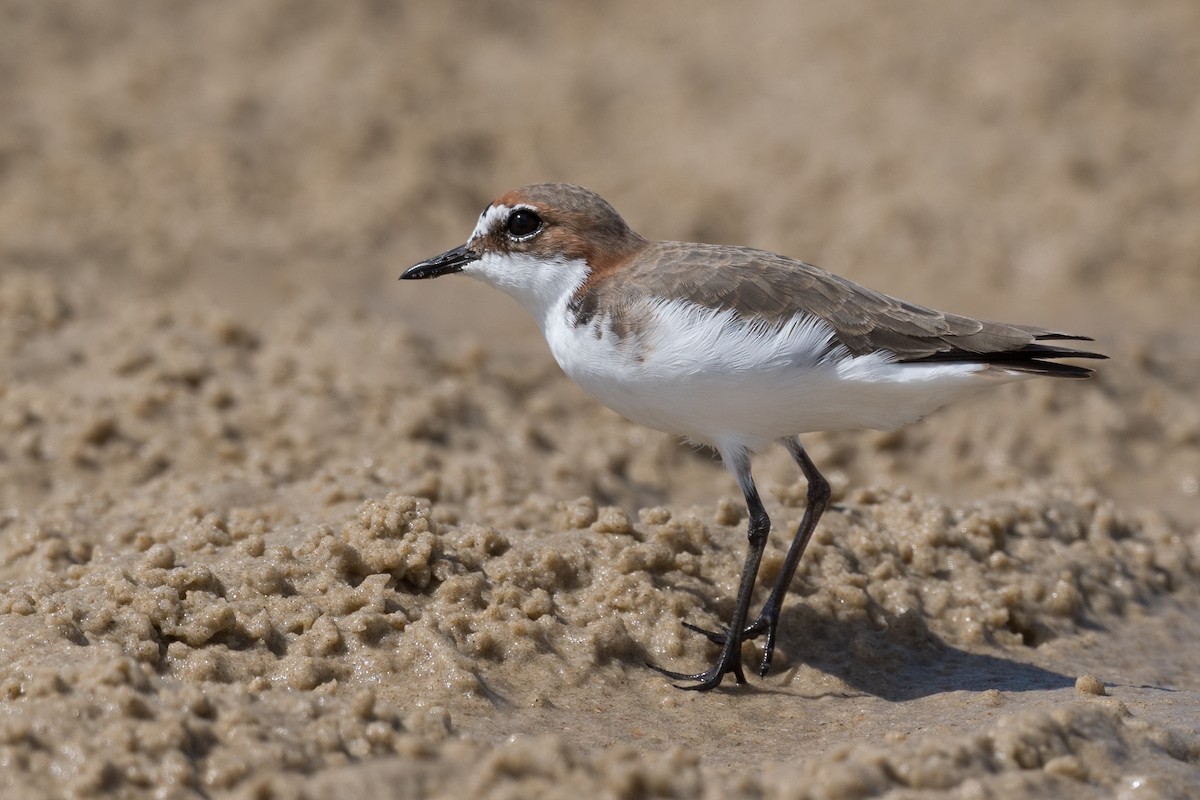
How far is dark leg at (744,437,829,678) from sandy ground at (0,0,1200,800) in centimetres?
16

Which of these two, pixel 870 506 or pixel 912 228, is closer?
pixel 870 506

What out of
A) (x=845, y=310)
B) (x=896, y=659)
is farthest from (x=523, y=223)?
(x=896, y=659)

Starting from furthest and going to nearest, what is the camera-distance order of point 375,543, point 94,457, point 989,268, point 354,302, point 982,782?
point 989,268, point 354,302, point 94,457, point 375,543, point 982,782

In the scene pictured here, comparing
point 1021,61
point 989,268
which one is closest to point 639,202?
point 989,268

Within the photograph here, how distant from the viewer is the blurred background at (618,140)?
38.3ft

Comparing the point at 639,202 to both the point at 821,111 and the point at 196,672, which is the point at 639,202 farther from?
the point at 196,672

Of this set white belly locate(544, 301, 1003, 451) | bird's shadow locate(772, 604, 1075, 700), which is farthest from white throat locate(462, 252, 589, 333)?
bird's shadow locate(772, 604, 1075, 700)

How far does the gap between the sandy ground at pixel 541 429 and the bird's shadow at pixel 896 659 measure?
0.02m

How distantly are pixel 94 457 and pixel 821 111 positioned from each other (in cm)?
833

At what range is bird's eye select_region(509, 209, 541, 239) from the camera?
6148 mm

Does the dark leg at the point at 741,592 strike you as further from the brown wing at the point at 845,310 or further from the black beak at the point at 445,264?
the black beak at the point at 445,264

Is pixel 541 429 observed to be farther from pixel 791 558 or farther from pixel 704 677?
pixel 704 677

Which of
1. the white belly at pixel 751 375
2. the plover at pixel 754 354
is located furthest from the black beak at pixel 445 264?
the white belly at pixel 751 375

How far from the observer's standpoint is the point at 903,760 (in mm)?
4391
